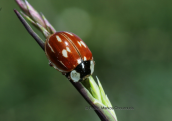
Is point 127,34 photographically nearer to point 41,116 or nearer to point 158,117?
point 158,117

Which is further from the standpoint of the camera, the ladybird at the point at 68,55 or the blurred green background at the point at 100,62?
the blurred green background at the point at 100,62

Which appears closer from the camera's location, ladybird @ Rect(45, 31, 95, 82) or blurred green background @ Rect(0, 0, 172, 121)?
ladybird @ Rect(45, 31, 95, 82)

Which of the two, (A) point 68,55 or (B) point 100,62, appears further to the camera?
(B) point 100,62

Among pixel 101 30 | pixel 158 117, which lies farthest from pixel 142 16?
pixel 158 117

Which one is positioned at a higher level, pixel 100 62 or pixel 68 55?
pixel 68 55
